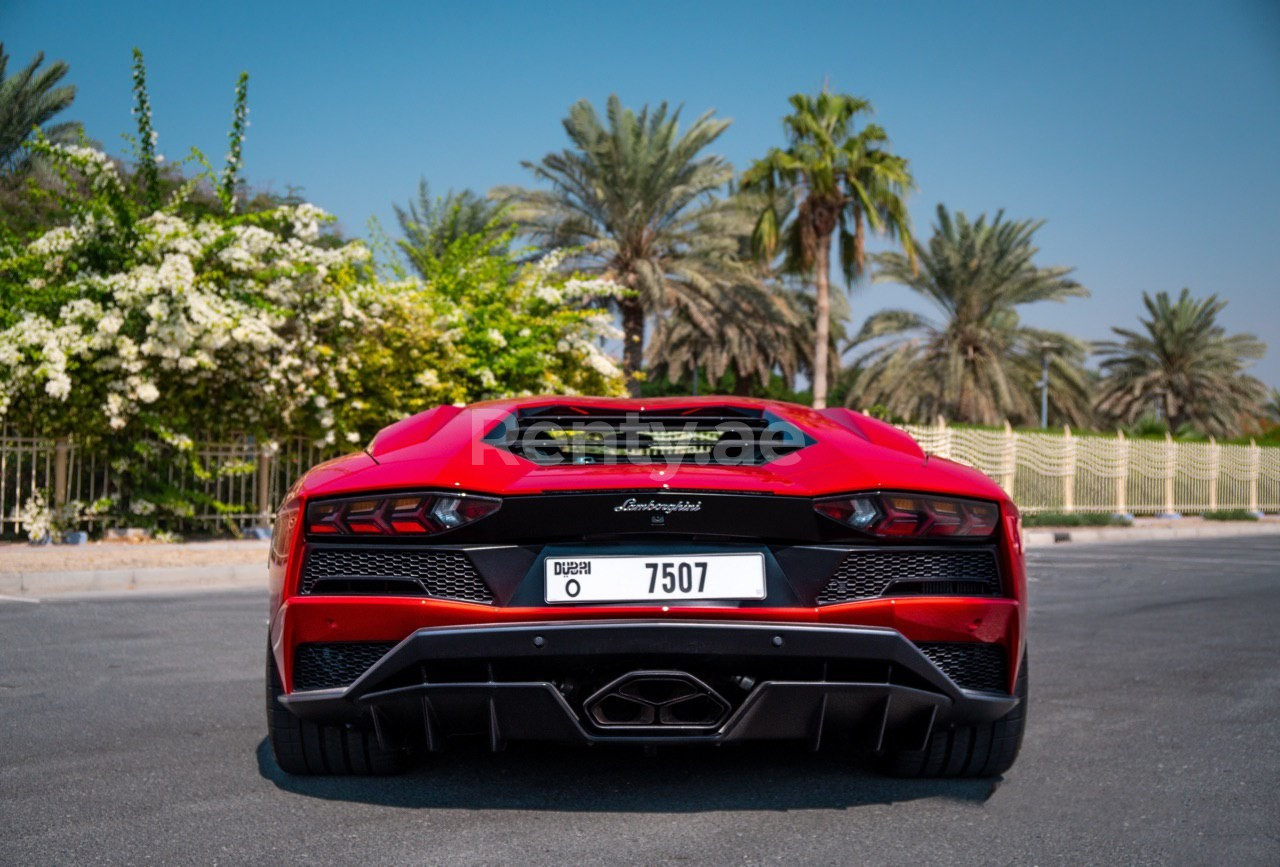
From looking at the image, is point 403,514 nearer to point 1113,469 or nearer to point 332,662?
point 332,662

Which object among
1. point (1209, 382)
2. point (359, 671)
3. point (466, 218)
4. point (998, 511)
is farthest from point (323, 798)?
point (1209, 382)

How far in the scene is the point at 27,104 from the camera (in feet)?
75.6

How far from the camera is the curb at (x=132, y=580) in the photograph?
9695 millimetres

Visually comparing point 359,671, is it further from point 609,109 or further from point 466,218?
point 466,218

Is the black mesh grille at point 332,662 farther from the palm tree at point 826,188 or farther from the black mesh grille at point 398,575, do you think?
the palm tree at point 826,188

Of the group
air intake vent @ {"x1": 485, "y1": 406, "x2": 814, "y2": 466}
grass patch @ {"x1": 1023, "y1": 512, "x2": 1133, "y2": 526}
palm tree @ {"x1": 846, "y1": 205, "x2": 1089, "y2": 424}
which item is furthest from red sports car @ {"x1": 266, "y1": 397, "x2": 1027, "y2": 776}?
palm tree @ {"x1": 846, "y1": 205, "x2": 1089, "y2": 424}

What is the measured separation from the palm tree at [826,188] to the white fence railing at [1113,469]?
14.4 feet

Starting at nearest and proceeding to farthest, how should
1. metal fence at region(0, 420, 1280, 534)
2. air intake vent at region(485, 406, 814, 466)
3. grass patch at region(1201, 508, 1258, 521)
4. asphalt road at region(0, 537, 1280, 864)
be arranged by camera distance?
asphalt road at region(0, 537, 1280, 864) → air intake vent at region(485, 406, 814, 466) → metal fence at region(0, 420, 1280, 534) → grass patch at region(1201, 508, 1258, 521)

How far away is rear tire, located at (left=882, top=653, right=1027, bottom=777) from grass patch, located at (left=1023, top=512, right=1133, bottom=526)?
2042 centimetres

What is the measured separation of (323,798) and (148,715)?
149 cm

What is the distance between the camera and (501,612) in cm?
282

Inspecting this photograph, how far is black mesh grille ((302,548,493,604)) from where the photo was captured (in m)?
2.88

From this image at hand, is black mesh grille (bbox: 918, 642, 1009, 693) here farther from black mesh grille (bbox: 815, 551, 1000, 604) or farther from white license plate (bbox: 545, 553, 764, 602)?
white license plate (bbox: 545, 553, 764, 602)

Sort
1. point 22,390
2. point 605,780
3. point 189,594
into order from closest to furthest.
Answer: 1. point 605,780
2. point 189,594
3. point 22,390
